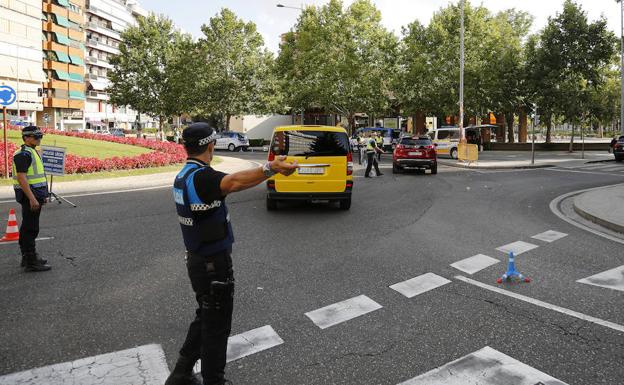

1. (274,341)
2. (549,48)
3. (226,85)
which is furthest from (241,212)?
(226,85)

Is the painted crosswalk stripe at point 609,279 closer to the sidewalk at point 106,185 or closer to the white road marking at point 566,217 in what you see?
the white road marking at point 566,217

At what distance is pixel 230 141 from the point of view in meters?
44.1

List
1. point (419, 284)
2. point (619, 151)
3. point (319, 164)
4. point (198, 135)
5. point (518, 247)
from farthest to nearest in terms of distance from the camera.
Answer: point (619, 151) < point (319, 164) < point (518, 247) < point (419, 284) < point (198, 135)

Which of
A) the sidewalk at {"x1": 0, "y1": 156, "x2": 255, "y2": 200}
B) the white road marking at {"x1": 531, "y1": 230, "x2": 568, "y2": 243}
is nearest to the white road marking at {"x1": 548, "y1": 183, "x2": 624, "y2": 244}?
the white road marking at {"x1": 531, "y1": 230, "x2": 568, "y2": 243}

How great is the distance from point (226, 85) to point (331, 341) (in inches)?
1830

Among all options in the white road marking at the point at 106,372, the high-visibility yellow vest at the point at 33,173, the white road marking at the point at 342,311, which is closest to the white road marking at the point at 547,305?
the white road marking at the point at 342,311

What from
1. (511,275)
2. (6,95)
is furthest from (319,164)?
(6,95)

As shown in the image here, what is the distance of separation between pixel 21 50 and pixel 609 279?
6231cm

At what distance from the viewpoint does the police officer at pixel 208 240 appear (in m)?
3.12

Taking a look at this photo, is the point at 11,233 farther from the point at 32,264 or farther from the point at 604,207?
the point at 604,207

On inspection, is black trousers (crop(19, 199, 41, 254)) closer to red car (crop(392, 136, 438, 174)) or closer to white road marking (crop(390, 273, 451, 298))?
white road marking (crop(390, 273, 451, 298))

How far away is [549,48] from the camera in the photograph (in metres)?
38.2

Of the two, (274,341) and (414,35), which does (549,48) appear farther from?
(274,341)

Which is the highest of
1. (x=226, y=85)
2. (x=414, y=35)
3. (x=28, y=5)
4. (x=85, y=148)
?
(x=28, y=5)
